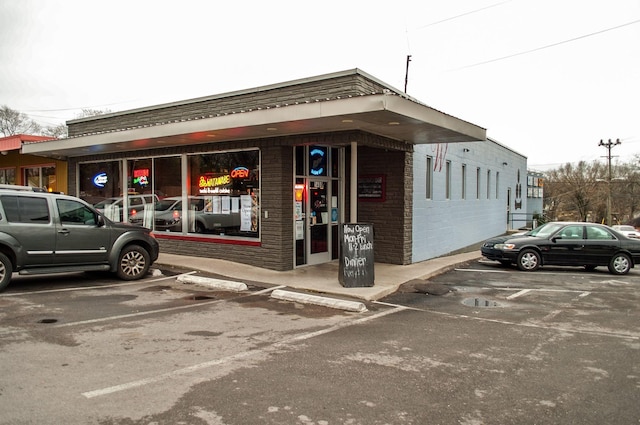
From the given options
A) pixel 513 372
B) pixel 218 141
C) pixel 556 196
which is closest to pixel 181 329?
pixel 513 372

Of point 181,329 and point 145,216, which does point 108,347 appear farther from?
point 145,216

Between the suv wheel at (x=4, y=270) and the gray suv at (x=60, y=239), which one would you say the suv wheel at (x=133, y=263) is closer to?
the gray suv at (x=60, y=239)

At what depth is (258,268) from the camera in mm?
11570

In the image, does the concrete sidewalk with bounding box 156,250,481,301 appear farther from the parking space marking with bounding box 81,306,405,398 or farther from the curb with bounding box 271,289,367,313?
the parking space marking with bounding box 81,306,405,398

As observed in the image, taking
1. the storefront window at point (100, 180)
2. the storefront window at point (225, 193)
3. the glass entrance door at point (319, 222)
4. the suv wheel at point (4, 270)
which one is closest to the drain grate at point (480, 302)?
the glass entrance door at point (319, 222)

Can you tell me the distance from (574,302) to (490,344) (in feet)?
13.5

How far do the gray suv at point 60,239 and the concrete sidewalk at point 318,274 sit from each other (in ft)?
5.75

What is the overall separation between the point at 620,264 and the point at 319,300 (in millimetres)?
9887

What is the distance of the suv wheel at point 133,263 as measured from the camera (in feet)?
32.8

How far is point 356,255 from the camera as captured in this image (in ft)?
31.7

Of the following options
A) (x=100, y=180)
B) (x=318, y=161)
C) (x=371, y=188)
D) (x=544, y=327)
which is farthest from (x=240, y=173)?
(x=544, y=327)

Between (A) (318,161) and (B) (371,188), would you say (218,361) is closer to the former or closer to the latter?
(A) (318,161)

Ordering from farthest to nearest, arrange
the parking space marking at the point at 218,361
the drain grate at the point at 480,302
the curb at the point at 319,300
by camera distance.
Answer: the drain grate at the point at 480,302 → the curb at the point at 319,300 → the parking space marking at the point at 218,361

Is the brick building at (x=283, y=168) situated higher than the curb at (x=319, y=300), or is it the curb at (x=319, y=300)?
the brick building at (x=283, y=168)
